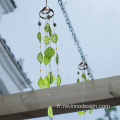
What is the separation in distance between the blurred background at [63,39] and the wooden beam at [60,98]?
253 millimetres

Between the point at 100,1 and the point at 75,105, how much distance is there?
1.01 m

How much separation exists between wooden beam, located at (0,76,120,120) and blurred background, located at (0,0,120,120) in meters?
0.25

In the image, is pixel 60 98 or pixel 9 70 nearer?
pixel 60 98

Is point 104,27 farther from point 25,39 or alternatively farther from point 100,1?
point 25,39

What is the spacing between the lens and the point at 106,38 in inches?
108

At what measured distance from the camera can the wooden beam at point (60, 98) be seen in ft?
7.30

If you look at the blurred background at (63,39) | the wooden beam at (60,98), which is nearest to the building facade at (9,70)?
the blurred background at (63,39)

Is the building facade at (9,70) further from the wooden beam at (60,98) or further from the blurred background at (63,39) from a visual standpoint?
the wooden beam at (60,98)

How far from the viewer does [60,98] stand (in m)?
2.33

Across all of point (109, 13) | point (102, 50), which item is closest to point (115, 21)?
point (109, 13)

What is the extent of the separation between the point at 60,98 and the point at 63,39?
66 centimetres

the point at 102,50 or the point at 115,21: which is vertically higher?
the point at 115,21

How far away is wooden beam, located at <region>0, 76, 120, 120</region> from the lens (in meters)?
2.23

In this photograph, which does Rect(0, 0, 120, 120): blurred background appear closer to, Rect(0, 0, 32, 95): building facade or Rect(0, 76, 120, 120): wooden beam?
Rect(0, 0, 32, 95): building facade
